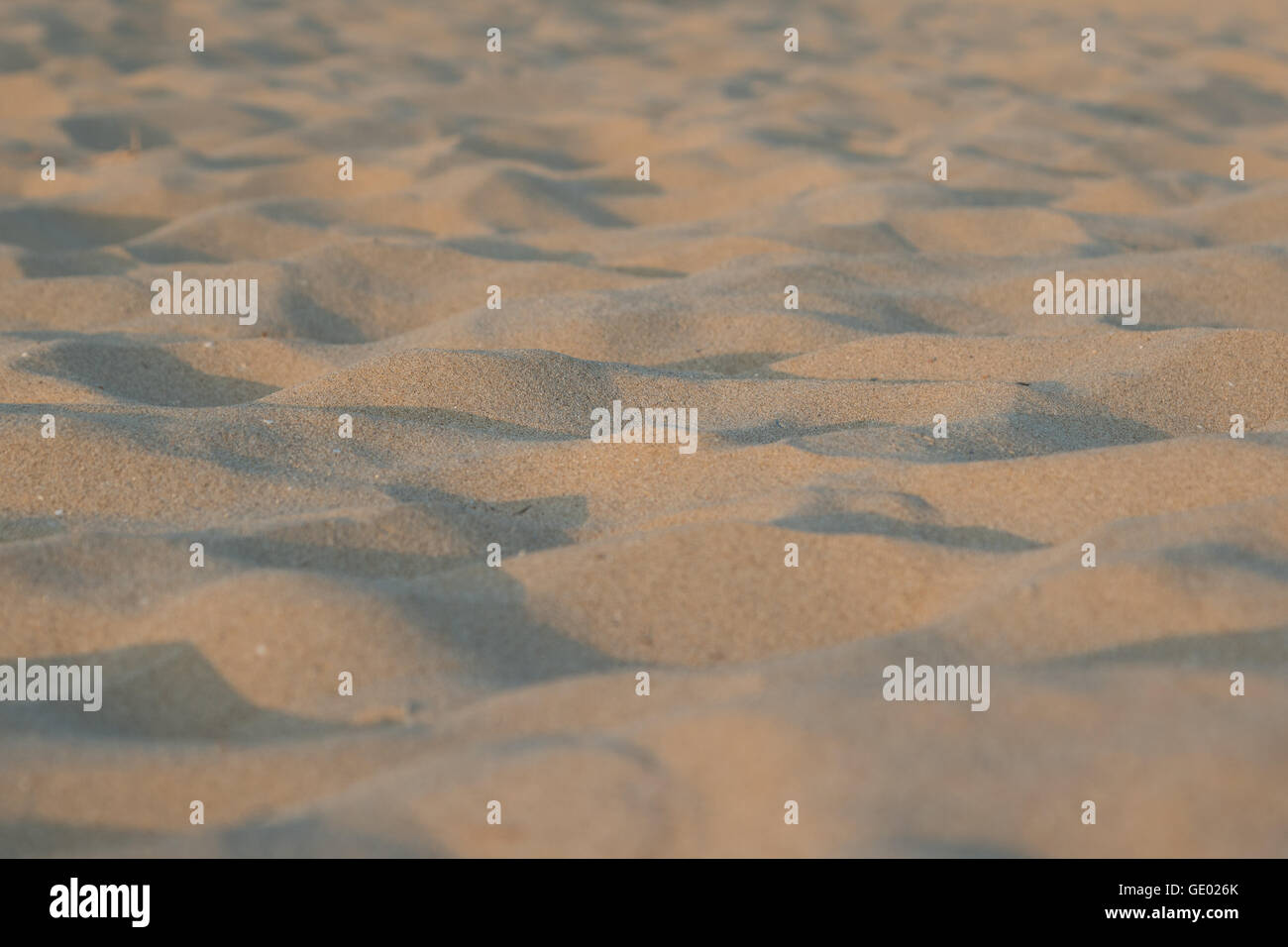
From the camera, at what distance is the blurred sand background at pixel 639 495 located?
142 centimetres

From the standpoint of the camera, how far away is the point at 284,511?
6.98ft

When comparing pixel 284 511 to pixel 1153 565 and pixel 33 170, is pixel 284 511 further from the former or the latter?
pixel 33 170

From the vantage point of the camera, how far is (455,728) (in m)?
1.55

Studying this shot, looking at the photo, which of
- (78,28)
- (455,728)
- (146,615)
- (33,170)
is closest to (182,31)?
(78,28)

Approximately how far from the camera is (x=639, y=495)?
217cm

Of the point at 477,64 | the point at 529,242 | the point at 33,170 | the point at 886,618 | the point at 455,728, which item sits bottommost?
the point at 455,728

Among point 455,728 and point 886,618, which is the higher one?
point 886,618

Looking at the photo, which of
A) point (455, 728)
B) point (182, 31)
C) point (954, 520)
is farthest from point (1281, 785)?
point (182, 31)

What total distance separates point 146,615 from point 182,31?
544 centimetres

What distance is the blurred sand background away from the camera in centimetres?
142

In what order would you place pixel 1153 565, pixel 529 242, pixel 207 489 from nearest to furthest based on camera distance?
pixel 1153 565, pixel 207 489, pixel 529 242
